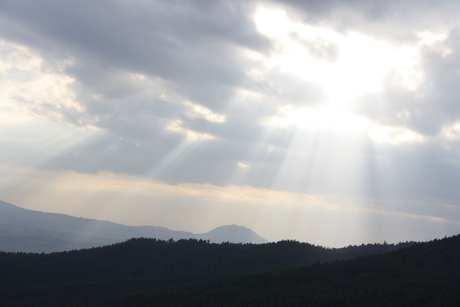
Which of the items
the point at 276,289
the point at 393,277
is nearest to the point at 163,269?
the point at 276,289

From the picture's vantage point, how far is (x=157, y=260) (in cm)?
10806

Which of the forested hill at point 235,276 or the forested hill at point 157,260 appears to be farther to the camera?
the forested hill at point 157,260

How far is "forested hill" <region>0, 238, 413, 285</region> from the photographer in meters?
95.5

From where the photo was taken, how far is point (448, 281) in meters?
46.2

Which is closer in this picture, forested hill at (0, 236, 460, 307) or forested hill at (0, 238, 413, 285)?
forested hill at (0, 236, 460, 307)

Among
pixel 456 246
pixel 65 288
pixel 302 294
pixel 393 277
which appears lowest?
pixel 65 288

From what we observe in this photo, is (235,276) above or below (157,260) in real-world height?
below

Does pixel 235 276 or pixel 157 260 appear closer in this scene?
pixel 235 276

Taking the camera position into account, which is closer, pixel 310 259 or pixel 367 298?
pixel 367 298

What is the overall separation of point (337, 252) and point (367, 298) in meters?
48.9

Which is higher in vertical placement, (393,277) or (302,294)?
(393,277)

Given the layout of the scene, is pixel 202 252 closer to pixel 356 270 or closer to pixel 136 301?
pixel 136 301

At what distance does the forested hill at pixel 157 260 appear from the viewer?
9550 cm

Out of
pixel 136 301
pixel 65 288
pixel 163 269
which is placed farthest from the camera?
pixel 163 269
